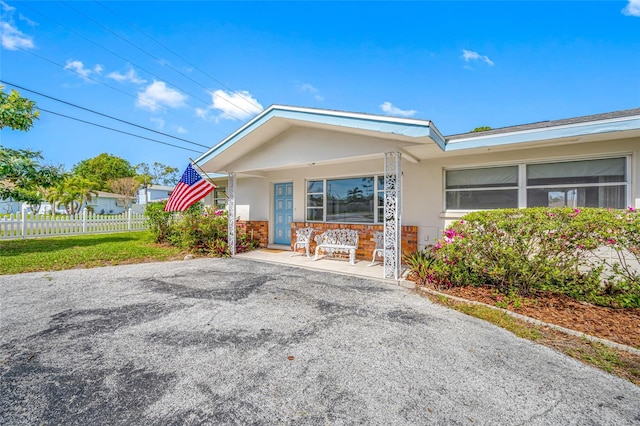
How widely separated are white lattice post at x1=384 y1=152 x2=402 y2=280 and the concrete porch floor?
310 millimetres

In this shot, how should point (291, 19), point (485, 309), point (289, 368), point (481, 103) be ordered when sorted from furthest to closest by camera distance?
point (481, 103)
point (291, 19)
point (485, 309)
point (289, 368)

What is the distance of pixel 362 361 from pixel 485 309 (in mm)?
2710

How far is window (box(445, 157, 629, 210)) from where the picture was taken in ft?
18.5

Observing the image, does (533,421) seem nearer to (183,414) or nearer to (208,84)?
(183,414)

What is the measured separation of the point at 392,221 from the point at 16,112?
11935 millimetres

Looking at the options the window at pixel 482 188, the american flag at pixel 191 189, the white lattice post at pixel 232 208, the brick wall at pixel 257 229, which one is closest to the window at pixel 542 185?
the window at pixel 482 188

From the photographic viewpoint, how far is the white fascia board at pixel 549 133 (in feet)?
15.7

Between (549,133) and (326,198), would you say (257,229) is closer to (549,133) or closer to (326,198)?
(326,198)

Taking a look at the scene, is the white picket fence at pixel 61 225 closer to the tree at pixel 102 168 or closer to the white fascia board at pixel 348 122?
the white fascia board at pixel 348 122

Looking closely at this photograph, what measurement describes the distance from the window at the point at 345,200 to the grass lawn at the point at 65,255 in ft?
15.8

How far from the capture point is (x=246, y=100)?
20.6m

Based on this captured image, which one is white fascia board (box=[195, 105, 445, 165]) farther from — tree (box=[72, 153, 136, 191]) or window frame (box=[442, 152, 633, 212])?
tree (box=[72, 153, 136, 191])

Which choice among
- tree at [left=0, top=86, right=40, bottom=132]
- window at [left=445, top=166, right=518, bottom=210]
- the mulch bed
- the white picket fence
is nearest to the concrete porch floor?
the mulch bed

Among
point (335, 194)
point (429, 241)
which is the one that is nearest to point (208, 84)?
point (335, 194)
